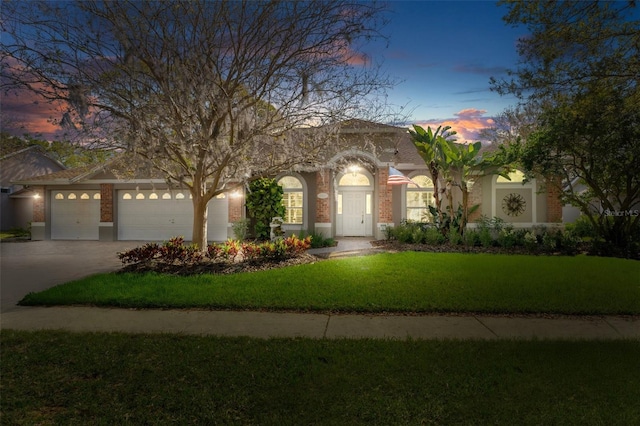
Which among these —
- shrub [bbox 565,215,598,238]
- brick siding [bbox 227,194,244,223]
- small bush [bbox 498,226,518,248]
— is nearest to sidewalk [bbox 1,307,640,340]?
small bush [bbox 498,226,518,248]

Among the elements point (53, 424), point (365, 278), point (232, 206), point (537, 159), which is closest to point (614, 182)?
point (537, 159)

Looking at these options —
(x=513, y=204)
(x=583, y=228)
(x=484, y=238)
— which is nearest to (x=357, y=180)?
(x=484, y=238)

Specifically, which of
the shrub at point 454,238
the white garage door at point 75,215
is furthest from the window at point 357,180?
the white garage door at point 75,215

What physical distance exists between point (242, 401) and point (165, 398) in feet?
2.49

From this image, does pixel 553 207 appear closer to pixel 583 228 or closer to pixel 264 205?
pixel 583 228

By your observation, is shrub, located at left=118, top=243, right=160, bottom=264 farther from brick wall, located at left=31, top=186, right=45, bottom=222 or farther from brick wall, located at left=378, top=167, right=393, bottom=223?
brick wall, located at left=31, top=186, right=45, bottom=222

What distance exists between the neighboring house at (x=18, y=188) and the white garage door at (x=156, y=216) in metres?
11.5

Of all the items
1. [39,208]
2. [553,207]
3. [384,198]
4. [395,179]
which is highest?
[395,179]

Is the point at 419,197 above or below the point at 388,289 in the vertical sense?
above

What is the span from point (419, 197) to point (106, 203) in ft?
52.3

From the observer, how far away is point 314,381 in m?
4.10

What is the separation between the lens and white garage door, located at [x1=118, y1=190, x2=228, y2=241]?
20.3 meters

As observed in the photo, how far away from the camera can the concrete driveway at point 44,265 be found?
29.5ft

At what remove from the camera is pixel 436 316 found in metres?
6.74
